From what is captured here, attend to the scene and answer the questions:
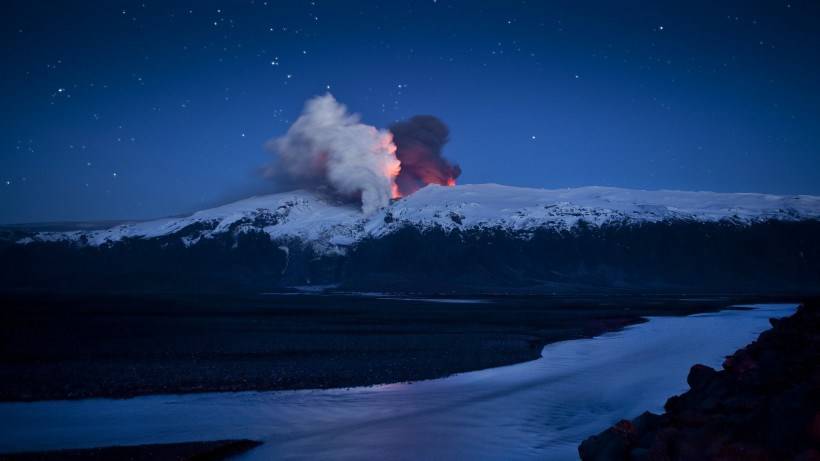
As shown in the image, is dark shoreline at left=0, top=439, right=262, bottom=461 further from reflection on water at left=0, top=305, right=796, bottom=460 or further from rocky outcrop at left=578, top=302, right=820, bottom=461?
rocky outcrop at left=578, top=302, right=820, bottom=461

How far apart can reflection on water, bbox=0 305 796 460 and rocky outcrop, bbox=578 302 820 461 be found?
2.19m

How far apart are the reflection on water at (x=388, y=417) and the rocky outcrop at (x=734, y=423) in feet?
7.19

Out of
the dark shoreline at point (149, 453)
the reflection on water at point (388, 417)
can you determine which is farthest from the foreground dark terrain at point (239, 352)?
the dark shoreline at point (149, 453)

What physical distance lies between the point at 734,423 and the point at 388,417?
8.87 meters

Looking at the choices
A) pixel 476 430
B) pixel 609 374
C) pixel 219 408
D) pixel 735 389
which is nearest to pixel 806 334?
pixel 609 374

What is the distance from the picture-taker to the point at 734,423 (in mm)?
8594

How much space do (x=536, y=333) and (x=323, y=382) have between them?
21882mm

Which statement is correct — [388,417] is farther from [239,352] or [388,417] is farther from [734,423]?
[239,352]

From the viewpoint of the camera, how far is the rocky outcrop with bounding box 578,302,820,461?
765 cm

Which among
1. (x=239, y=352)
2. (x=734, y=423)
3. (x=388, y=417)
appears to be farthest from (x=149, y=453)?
(x=239, y=352)

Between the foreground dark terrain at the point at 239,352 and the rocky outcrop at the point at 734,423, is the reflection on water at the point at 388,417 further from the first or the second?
the rocky outcrop at the point at 734,423

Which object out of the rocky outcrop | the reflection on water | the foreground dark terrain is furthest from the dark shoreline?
the rocky outcrop

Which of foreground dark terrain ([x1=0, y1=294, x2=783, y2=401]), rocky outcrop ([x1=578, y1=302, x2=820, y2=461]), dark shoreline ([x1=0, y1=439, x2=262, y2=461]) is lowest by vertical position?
foreground dark terrain ([x1=0, y1=294, x2=783, y2=401])

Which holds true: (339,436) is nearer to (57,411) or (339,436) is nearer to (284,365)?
(57,411)
